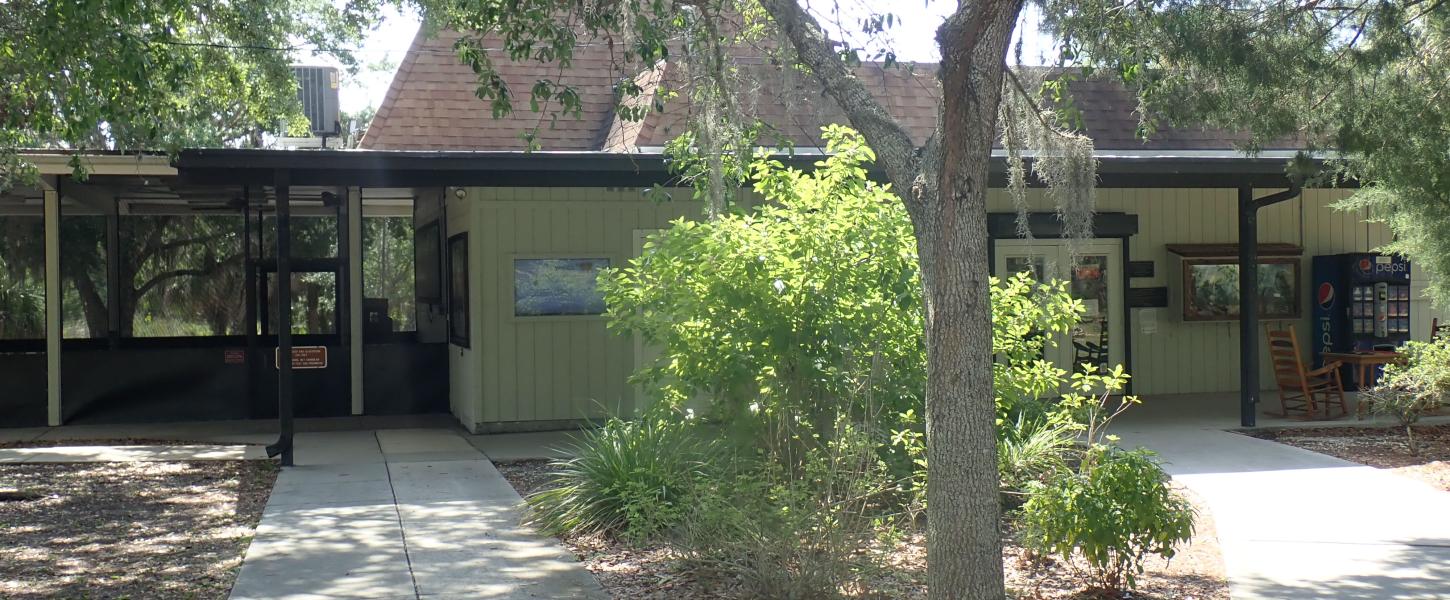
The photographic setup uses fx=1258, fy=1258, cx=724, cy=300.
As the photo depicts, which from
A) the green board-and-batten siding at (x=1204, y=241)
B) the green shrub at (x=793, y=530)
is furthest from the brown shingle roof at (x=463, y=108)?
the green shrub at (x=793, y=530)

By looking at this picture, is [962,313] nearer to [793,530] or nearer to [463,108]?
[793,530]

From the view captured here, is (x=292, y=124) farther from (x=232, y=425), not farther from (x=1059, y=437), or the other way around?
(x=1059, y=437)

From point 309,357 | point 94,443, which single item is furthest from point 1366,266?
point 94,443

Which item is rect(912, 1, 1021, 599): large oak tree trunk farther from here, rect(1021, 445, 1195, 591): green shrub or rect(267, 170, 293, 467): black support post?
rect(267, 170, 293, 467): black support post

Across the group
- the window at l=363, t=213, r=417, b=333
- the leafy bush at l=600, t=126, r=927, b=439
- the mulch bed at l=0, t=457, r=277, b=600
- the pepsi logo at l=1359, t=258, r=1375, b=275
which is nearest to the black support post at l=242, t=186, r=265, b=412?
the window at l=363, t=213, r=417, b=333

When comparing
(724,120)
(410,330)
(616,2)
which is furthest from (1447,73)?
(410,330)

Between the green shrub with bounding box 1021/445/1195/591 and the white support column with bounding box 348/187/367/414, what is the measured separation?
34.3 ft

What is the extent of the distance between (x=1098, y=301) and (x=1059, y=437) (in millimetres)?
7445

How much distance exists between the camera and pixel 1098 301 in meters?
15.5

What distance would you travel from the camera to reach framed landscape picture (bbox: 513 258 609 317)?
13344 millimetres

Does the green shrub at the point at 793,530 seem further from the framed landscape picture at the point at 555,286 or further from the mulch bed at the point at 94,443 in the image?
the mulch bed at the point at 94,443

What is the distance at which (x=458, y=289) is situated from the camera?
46.4ft

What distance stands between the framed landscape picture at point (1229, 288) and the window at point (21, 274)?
1352 cm

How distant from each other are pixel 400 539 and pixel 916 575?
328 cm
